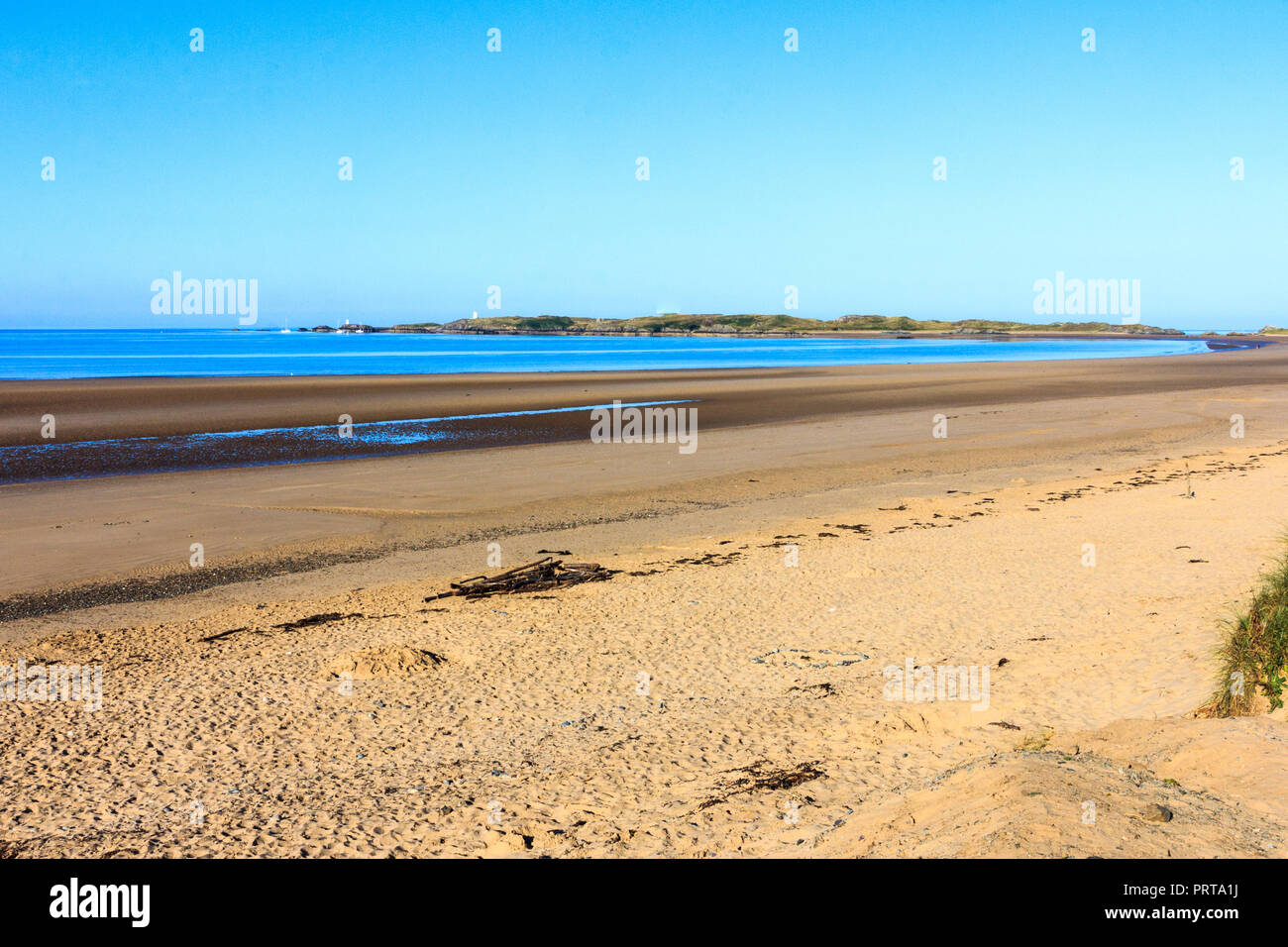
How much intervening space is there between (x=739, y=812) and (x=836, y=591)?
18.2ft

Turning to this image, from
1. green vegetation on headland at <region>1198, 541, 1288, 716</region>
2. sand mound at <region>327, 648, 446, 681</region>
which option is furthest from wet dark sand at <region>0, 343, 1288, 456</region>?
green vegetation on headland at <region>1198, 541, 1288, 716</region>

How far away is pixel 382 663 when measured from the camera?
8.05 metres

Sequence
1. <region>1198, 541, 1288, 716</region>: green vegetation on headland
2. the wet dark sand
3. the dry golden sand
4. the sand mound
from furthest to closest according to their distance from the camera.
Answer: the wet dark sand < the sand mound < <region>1198, 541, 1288, 716</region>: green vegetation on headland < the dry golden sand

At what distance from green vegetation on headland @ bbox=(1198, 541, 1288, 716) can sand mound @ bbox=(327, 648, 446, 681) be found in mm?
6122

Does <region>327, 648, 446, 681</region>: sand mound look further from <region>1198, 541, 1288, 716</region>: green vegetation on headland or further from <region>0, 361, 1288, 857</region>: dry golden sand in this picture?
<region>1198, 541, 1288, 716</region>: green vegetation on headland

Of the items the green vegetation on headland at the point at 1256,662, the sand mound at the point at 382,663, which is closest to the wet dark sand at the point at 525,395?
the sand mound at the point at 382,663

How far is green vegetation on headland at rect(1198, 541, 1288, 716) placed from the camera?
235 inches

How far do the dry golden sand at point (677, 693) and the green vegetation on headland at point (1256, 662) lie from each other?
0.42 m

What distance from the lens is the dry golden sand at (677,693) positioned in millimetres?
4977

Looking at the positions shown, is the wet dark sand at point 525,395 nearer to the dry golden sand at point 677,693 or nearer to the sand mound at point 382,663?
the dry golden sand at point 677,693

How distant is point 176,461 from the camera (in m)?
21.2

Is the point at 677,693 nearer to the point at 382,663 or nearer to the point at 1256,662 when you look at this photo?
the point at 382,663
